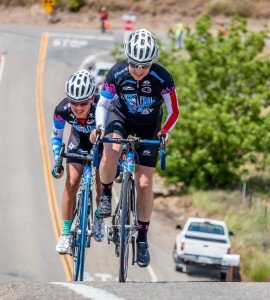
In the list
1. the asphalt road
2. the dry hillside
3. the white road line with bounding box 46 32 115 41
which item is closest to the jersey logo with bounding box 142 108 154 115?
the asphalt road

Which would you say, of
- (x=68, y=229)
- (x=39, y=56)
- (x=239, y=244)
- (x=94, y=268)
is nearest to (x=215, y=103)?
(x=239, y=244)

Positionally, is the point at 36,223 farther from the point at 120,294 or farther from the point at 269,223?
the point at 120,294

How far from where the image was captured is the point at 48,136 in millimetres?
43469

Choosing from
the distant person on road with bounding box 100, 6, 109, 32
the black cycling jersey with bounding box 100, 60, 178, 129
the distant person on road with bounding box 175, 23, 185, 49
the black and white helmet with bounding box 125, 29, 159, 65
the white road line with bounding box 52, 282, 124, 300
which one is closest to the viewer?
the white road line with bounding box 52, 282, 124, 300

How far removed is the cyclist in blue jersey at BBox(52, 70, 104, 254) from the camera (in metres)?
11.2

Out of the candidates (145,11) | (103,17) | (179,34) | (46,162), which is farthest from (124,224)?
(145,11)

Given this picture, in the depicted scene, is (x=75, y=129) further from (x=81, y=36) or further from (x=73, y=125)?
(x=81, y=36)

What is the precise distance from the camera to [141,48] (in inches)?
408

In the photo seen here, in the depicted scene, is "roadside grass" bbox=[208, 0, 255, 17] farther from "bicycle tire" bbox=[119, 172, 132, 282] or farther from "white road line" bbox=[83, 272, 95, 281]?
"bicycle tire" bbox=[119, 172, 132, 282]

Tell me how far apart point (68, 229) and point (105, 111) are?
196cm

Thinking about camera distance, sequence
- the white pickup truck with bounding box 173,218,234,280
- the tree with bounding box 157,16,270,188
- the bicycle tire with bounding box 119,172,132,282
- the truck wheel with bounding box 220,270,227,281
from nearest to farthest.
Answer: the bicycle tire with bounding box 119,172,132,282, the white pickup truck with bounding box 173,218,234,280, the truck wheel with bounding box 220,270,227,281, the tree with bounding box 157,16,270,188

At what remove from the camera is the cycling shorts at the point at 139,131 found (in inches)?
432

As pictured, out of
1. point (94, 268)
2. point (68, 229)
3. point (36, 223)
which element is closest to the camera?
point (68, 229)

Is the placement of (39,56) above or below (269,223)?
above
